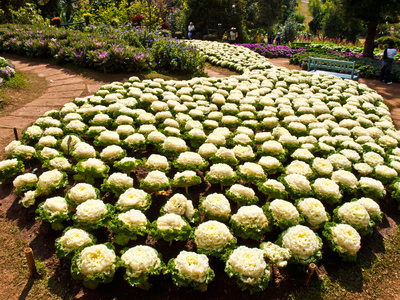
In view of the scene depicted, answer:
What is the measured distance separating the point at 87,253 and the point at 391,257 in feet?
13.4

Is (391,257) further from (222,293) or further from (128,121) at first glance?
(128,121)

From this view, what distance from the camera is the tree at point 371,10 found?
15.8m

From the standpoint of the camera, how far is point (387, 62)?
12.7 meters

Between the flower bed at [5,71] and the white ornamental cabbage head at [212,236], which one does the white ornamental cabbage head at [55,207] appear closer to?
the white ornamental cabbage head at [212,236]

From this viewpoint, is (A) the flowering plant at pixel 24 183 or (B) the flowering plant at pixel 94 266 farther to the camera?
(A) the flowering plant at pixel 24 183

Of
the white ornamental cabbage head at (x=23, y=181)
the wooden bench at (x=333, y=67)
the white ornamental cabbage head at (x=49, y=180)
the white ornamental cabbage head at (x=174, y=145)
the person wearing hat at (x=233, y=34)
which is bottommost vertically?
the white ornamental cabbage head at (x=23, y=181)

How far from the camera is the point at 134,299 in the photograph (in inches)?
128

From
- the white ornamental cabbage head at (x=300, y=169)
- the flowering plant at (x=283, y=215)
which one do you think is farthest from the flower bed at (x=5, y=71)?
the flowering plant at (x=283, y=215)

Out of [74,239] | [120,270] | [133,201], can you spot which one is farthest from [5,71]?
[120,270]

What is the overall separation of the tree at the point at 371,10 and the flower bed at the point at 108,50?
10971 mm

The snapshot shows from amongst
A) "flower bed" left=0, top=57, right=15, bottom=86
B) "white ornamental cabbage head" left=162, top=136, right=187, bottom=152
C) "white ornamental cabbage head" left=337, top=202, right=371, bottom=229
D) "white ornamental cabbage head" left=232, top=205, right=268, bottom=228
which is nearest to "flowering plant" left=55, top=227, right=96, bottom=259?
"white ornamental cabbage head" left=232, top=205, right=268, bottom=228

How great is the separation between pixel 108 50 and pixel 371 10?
48.9 feet

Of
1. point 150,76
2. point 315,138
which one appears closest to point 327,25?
point 150,76

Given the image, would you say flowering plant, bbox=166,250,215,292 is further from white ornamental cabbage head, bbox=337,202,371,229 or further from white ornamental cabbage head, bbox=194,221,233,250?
white ornamental cabbage head, bbox=337,202,371,229
